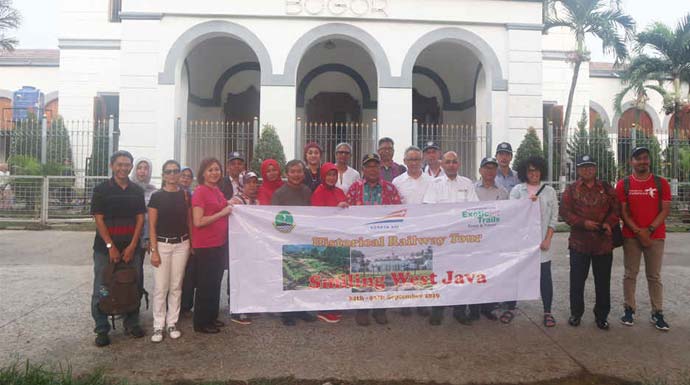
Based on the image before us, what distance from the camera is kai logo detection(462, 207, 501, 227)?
5164 millimetres

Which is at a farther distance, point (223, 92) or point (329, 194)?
point (223, 92)

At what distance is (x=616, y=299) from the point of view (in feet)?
20.1

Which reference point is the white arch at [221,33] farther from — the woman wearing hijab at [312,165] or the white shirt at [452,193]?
the white shirt at [452,193]

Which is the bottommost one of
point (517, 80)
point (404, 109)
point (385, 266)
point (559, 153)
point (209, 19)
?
point (385, 266)

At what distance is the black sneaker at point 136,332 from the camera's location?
15.3 feet

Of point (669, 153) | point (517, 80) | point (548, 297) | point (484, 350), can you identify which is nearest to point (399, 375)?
point (484, 350)

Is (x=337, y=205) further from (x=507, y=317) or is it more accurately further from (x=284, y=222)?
(x=507, y=317)

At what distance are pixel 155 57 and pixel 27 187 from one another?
442 cm

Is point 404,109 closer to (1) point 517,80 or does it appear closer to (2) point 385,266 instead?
Result: (1) point 517,80

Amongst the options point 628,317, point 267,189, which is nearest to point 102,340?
point 267,189

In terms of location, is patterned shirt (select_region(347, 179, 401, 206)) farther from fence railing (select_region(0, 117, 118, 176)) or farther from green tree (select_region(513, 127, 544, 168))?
fence railing (select_region(0, 117, 118, 176))

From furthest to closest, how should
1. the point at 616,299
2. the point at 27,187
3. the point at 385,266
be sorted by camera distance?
the point at 27,187
the point at 616,299
the point at 385,266

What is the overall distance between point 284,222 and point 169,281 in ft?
4.02

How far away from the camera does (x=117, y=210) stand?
4.57 metres
